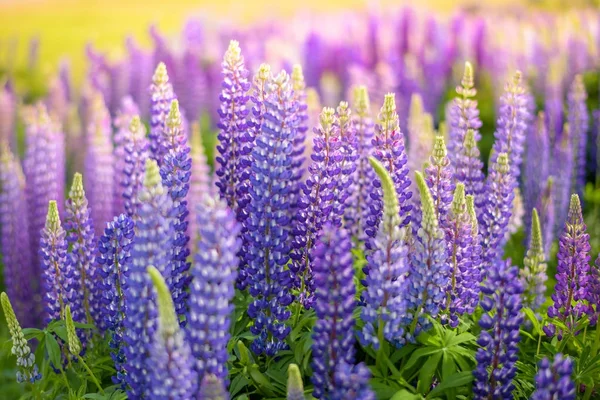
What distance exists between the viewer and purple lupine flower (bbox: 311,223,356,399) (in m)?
3.09

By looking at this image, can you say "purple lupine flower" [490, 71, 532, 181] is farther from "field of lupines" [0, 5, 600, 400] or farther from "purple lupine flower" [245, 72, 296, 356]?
"purple lupine flower" [245, 72, 296, 356]

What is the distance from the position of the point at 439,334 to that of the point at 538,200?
2863 mm

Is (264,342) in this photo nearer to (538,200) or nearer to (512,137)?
(512,137)

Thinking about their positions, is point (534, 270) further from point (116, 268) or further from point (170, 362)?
point (116, 268)

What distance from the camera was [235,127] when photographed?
13.6 feet

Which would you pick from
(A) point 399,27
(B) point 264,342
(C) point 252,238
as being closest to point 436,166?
(C) point 252,238

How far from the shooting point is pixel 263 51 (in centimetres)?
1204

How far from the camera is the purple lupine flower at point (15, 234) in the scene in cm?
651

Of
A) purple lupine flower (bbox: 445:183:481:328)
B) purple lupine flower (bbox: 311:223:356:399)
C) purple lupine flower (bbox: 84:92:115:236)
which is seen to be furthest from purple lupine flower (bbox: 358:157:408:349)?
purple lupine flower (bbox: 84:92:115:236)

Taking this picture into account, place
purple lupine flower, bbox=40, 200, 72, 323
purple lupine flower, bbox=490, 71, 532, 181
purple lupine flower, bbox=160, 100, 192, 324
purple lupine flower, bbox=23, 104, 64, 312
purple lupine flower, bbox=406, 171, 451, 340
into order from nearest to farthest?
purple lupine flower, bbox=406, 171, 451, 340, purple lupine flower, bbox=160, 100, 192, 324, purple lupine flower, bbox=40, 200, 72, 323, purple lupine flower, bbox=490, 71, 532, 181, purple lupine flower, bbox=23, 104, 64, 312

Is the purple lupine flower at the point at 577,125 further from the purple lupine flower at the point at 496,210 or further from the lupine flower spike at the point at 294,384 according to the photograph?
the lupine flower spike at the point at 294,384

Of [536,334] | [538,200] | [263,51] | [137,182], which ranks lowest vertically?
[536,334]

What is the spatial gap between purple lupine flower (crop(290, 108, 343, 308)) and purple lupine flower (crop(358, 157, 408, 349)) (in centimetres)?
55

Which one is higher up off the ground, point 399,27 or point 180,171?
point 399,27
